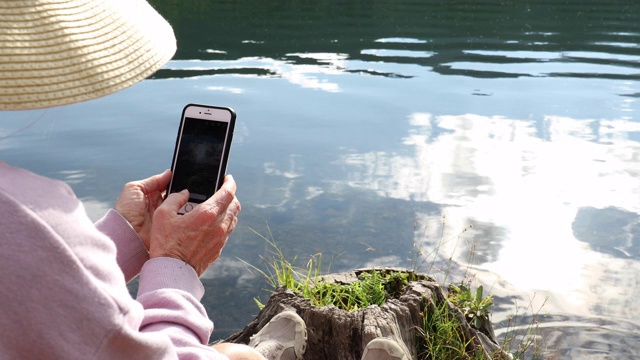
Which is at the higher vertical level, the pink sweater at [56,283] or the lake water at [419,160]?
the pink sweater at [56,283]

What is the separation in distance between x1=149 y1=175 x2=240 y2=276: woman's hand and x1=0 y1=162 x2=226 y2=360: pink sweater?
44 cm

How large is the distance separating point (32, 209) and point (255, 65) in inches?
419

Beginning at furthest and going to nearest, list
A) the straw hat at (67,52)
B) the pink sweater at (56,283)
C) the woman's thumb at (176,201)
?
1. the woman's thumb at (176,201)
2. the straw hat at (67,52)
3. the pink sweater at (56,283)

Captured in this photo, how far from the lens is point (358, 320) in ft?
10.1

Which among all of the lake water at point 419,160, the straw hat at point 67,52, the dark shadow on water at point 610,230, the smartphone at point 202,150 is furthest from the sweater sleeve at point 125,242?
the dark shadow on water at point 610,230

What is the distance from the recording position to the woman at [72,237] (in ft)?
4.03

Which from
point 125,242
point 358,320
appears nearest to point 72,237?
point 125,242

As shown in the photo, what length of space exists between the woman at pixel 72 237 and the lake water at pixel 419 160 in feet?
0.80

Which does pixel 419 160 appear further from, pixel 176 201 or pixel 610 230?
pixel 176 201

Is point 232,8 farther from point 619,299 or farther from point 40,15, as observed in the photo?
point 40,15

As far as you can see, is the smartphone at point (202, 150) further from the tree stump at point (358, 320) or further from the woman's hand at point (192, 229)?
the tree stump at point (358, 320)

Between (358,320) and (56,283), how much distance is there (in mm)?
1938

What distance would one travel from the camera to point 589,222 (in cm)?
597

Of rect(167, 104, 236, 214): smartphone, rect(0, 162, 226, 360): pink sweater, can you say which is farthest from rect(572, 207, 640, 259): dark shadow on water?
rect(0, 162, 226, 360): pink sweater
